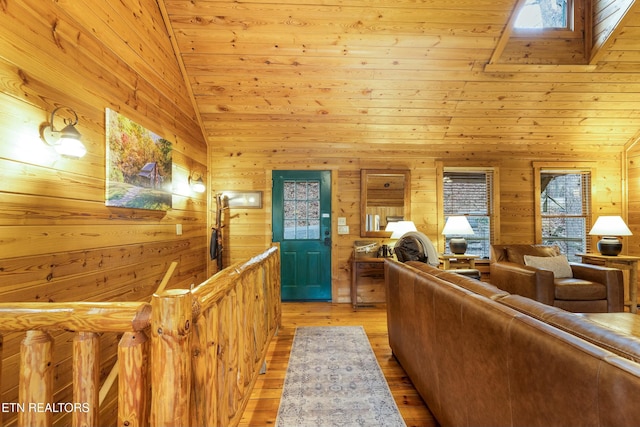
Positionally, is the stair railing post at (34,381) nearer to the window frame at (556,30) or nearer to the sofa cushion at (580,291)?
the sofa cushion at (580,291)

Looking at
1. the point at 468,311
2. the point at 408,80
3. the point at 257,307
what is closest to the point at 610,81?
the point at 408,80

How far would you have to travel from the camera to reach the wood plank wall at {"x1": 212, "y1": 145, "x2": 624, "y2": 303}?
172 inches

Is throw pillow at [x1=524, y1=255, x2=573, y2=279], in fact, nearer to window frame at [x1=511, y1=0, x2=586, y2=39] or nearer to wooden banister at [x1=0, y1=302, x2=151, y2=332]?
window frame at [x1=511, y1=0, x2=586, y2=39]

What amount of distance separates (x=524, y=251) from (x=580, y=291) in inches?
30.5

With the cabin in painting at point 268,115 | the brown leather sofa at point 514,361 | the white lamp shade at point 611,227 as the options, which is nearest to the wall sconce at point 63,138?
the cabin in painting at point 268,115

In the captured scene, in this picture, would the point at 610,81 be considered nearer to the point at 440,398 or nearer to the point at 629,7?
the point at 629,7

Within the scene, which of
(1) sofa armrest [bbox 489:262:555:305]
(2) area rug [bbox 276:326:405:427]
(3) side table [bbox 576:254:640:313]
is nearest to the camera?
(2) area rug [bbox 276:326:405:427]

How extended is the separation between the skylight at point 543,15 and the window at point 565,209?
2.05m

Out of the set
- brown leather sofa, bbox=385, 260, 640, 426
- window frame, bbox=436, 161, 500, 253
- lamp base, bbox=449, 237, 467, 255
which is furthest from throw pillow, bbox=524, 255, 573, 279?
brown leather sofa, bbox=385, 260, 640, 426

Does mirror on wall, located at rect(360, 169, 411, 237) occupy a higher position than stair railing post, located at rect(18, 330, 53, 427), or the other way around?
mirror on wall, located at rect(360, 169, 411, 237)

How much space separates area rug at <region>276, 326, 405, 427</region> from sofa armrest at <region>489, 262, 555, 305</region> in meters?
1.93

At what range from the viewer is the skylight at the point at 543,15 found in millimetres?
3412

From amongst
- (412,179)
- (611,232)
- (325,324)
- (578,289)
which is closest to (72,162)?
(325,324)

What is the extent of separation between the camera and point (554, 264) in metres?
3.45
